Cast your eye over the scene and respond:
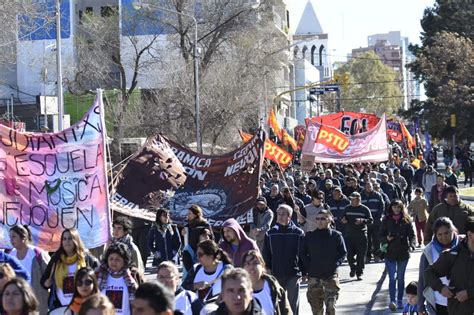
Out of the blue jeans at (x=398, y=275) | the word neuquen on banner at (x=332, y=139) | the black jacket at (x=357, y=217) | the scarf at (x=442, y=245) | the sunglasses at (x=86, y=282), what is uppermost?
the word neuquen on banner at (x=332, y=139)

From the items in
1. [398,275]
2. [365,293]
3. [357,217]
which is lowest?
[365,293]

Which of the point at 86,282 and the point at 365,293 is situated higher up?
the point at 86,282

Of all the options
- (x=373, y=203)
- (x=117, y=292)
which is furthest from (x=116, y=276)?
(x=373, y=203)

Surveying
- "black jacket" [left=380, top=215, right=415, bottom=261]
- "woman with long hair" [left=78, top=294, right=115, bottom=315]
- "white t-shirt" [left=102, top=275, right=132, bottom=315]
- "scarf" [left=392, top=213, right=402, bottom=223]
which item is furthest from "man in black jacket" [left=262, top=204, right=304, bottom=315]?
"woman with long hair" [left=78, top=294, right=115, bottom=315]

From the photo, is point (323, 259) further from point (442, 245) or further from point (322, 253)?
point (442, 245)

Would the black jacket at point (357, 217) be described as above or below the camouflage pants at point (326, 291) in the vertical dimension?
above

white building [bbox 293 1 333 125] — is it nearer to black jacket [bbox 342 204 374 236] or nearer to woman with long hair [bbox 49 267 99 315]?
black jacket [bbox 342 204 374 236]

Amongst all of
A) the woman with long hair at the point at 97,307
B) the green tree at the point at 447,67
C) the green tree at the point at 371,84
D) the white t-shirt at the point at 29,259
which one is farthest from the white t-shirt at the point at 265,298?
the green tree at the point at 371,84

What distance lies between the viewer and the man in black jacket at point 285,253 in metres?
11.8

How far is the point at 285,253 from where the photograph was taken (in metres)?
11.9

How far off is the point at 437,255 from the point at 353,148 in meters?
19.9

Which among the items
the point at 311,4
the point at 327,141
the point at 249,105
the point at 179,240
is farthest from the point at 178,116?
the point at 311,4

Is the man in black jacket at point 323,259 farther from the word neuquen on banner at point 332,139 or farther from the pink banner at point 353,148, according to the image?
the word neuquen on banner at point 332,139

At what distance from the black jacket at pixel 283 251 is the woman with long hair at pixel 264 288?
11.0ft
